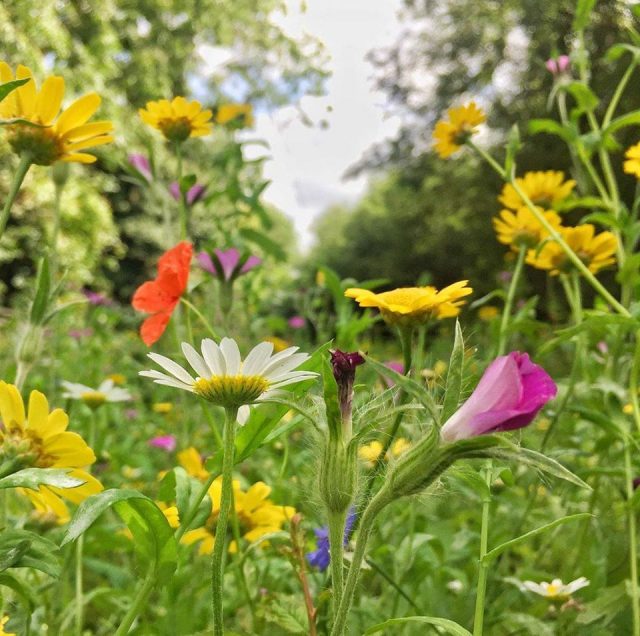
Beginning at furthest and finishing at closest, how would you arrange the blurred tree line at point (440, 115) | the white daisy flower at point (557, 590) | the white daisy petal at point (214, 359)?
the blurred tree line at point (440, 115) → the white daisy flower at point (557, 590) → the white daisy petal at point (214, 359)

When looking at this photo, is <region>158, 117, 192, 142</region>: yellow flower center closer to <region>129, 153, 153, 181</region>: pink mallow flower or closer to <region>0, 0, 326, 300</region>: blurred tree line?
<region>129, 153, 153, 181</region>: pink mallow flower

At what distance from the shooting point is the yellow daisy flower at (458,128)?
103 centimetres

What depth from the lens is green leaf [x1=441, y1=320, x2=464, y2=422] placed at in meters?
0.35

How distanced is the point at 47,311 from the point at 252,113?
4.15ft

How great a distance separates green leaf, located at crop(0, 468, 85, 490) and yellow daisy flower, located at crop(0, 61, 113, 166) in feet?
0.90

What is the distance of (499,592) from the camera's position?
93cm

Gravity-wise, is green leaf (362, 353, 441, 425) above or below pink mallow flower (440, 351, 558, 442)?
above

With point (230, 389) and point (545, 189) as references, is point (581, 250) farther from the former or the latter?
point (230, 389)

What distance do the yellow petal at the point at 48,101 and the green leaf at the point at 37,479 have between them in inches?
11.8

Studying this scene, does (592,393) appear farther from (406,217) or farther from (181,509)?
(406,217)

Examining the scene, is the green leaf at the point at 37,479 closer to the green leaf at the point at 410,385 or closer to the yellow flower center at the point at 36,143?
the green leaf at the point at 410,385

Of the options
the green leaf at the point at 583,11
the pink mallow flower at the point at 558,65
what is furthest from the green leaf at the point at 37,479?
the pink mallow flower at the point at 558,65

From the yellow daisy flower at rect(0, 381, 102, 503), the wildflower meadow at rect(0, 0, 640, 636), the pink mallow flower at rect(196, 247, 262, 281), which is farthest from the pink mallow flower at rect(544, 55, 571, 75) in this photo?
the yellow daisy flower at rect(0, 381, 102, 503)

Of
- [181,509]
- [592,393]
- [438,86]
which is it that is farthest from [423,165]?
[181,509]
